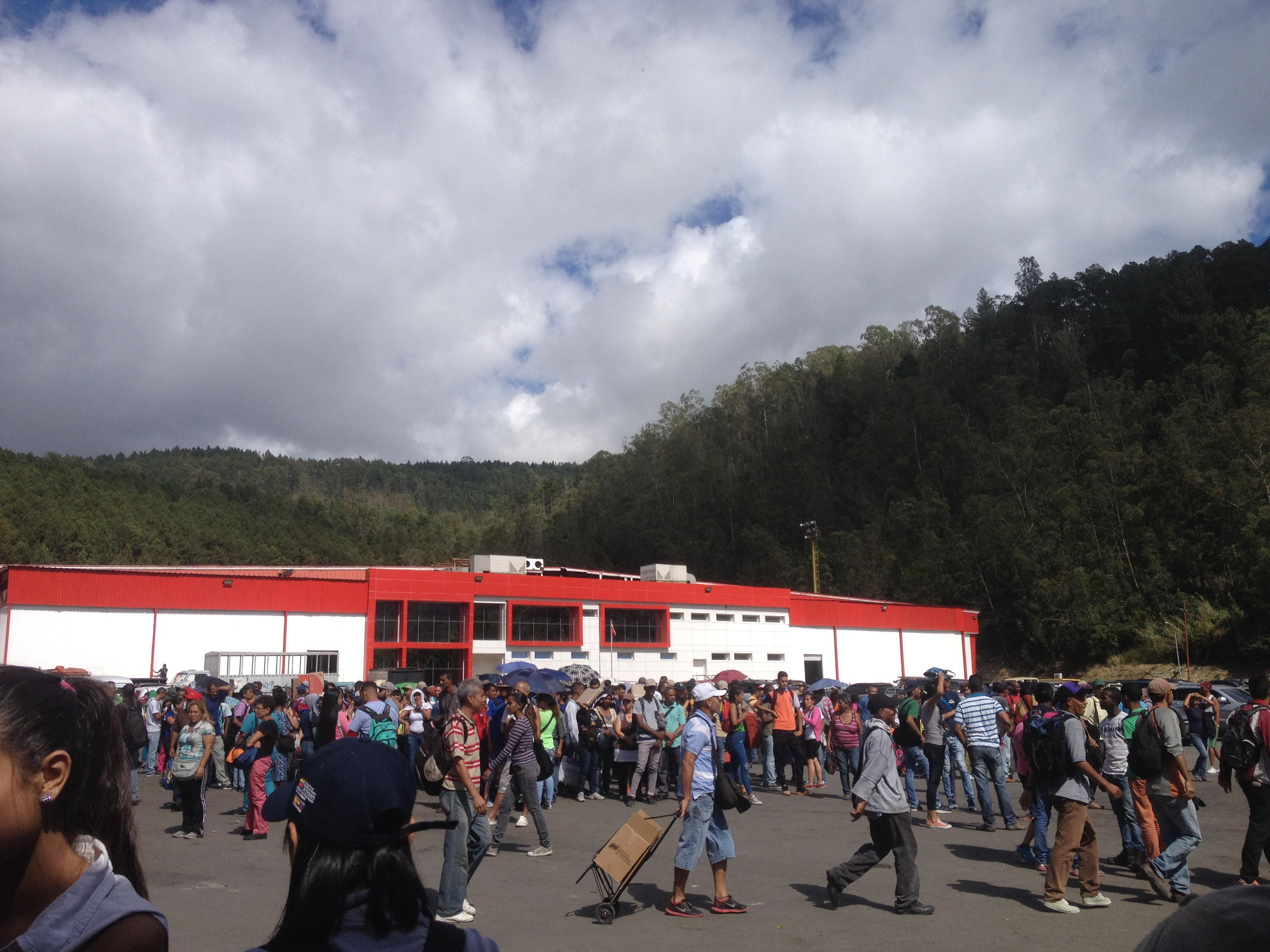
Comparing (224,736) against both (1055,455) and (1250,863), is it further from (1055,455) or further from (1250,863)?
(1055,455)

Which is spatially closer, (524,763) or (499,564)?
(524,763)

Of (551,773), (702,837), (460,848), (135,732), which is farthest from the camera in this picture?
(135,732)

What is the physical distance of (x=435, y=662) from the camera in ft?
135

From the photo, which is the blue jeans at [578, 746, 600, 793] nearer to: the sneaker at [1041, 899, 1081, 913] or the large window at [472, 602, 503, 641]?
the sneaker at [1041, 899, 1081, 913]

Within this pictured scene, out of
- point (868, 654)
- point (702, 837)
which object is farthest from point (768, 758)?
point (868, 654)

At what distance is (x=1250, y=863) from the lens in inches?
315

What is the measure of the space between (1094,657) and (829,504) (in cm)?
3523

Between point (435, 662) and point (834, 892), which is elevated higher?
point (435, 662)

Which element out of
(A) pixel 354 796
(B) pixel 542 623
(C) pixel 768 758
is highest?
(B) pixel 542 623

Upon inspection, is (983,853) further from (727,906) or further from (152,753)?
(152,753)

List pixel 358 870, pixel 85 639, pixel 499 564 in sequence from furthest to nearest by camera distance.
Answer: pixel 499 564, pixel 85 639, pixel 358 870

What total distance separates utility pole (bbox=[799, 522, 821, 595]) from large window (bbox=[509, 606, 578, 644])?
70.2 ft

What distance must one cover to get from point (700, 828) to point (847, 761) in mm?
7621

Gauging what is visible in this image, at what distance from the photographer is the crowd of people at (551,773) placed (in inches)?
74.7
